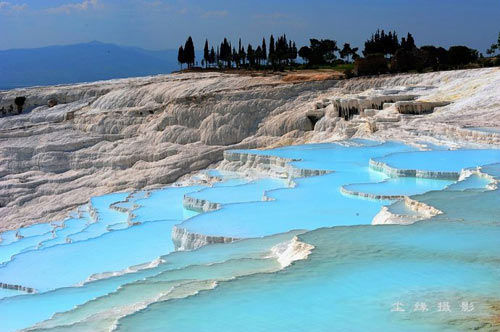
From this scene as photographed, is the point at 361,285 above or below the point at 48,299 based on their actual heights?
above

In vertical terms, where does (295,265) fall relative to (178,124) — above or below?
above

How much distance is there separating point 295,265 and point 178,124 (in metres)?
21.2

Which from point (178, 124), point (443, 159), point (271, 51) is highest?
point (271, 51)

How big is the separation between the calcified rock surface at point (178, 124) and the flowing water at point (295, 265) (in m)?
6.16

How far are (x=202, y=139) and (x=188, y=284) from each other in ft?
64.6

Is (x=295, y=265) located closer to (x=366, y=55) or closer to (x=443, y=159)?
(x=443, y=159)

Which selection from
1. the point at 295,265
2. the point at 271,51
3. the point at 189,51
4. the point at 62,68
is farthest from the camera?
the point at 62,68

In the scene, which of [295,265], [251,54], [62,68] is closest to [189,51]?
[251,54]

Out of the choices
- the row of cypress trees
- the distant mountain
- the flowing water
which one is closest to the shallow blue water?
the flowing water

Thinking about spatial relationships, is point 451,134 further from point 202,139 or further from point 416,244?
point 202,139

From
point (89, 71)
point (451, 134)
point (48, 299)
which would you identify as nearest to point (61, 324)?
point (48, 299)

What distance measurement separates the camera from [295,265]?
231 inches

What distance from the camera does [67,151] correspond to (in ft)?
86.2

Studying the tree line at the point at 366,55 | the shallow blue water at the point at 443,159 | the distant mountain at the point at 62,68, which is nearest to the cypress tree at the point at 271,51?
the tree line at the point at 366,55
